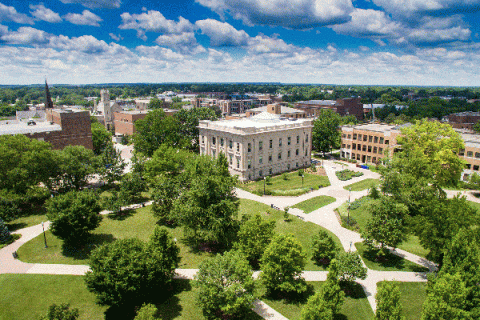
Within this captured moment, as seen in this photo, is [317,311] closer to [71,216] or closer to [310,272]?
[310,272]

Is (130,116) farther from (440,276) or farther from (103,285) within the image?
(440,276)

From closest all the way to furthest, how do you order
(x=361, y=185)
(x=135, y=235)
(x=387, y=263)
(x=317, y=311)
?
(x=317, y=311) → (x=387, y=263) → (x=135, y=235) → (x=361, y=185)

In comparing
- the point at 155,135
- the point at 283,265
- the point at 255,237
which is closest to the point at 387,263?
the point at 283,265

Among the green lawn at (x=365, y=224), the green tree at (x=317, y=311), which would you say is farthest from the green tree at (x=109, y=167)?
the green tree at (x=317, y=311)

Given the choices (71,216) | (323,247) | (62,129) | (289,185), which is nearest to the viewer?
(323,247)

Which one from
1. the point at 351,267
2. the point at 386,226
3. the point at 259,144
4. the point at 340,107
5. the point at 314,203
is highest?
the point at 340,107

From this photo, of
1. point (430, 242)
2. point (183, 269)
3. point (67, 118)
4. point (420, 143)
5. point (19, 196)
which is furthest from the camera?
point (67, 118)

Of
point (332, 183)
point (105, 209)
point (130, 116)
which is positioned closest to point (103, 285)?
point (105, 209)
